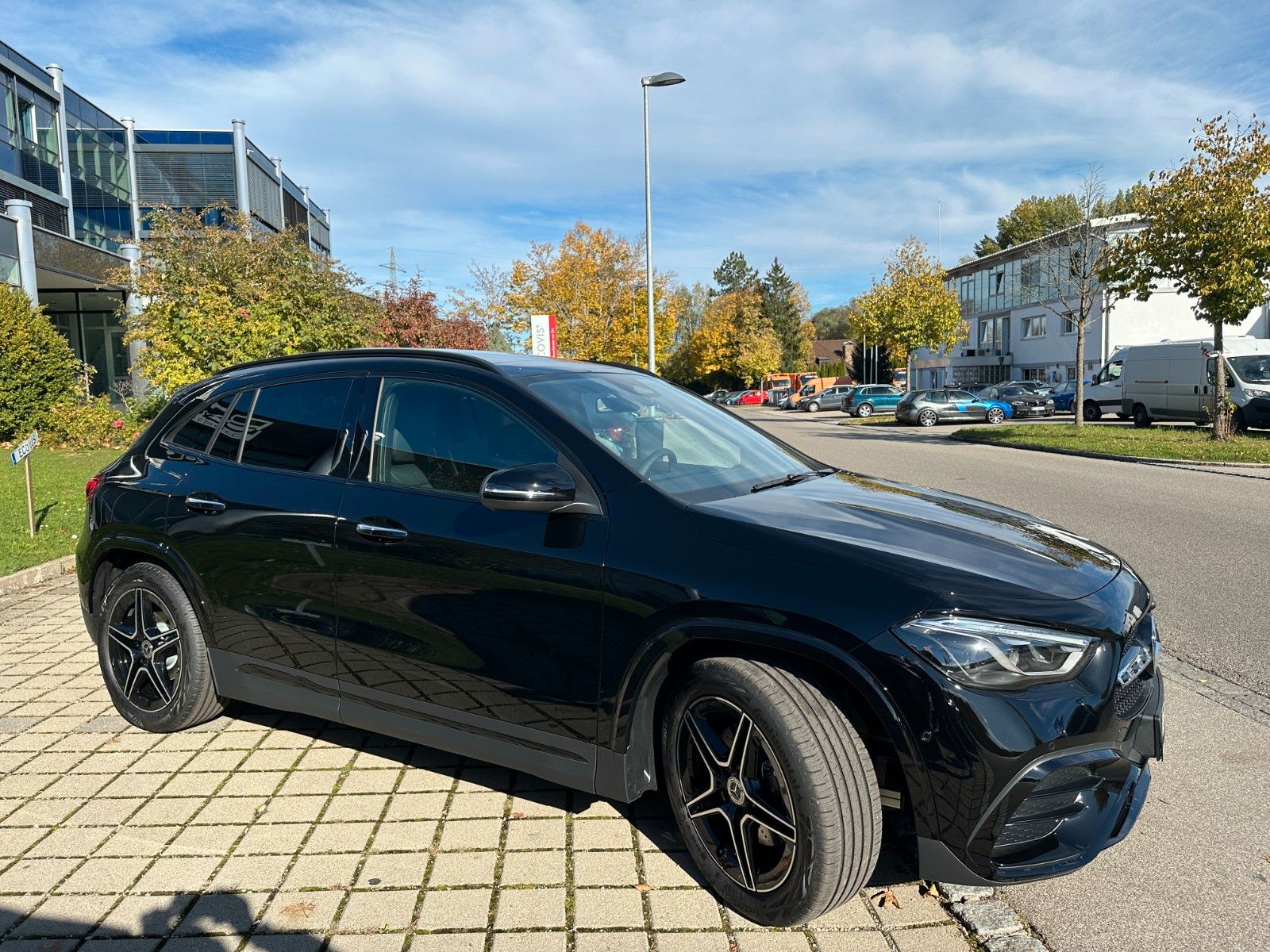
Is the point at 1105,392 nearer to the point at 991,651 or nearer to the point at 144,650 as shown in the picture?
the point at 991,651

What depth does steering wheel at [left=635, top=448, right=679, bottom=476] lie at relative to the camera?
307 cm

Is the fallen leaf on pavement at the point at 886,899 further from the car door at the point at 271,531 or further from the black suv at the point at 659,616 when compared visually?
the car door at the point at 271,531

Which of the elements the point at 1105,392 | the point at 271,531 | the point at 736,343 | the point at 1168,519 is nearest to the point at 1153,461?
the point at 1168,519

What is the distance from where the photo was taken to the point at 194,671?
403 centimetres

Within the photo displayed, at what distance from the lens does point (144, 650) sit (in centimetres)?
420

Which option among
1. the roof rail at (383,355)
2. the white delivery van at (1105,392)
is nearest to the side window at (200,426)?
the roof rail at (383,355)

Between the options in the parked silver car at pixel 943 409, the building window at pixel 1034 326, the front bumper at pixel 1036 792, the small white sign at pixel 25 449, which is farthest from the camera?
the building window at pixel 1034 326

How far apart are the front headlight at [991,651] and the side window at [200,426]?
320 cm

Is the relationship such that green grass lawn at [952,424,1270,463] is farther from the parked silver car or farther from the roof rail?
the roof rail

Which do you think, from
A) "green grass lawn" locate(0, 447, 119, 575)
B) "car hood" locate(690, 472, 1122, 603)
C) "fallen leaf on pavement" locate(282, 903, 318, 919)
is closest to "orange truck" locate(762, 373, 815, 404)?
"green grass lawn" locate(0, 447, 119, 575)

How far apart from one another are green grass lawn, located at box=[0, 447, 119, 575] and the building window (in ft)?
168

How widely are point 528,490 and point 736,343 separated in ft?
267

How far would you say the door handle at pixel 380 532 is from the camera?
10.7 feet

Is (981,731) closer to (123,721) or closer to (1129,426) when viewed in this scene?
(123,721)
